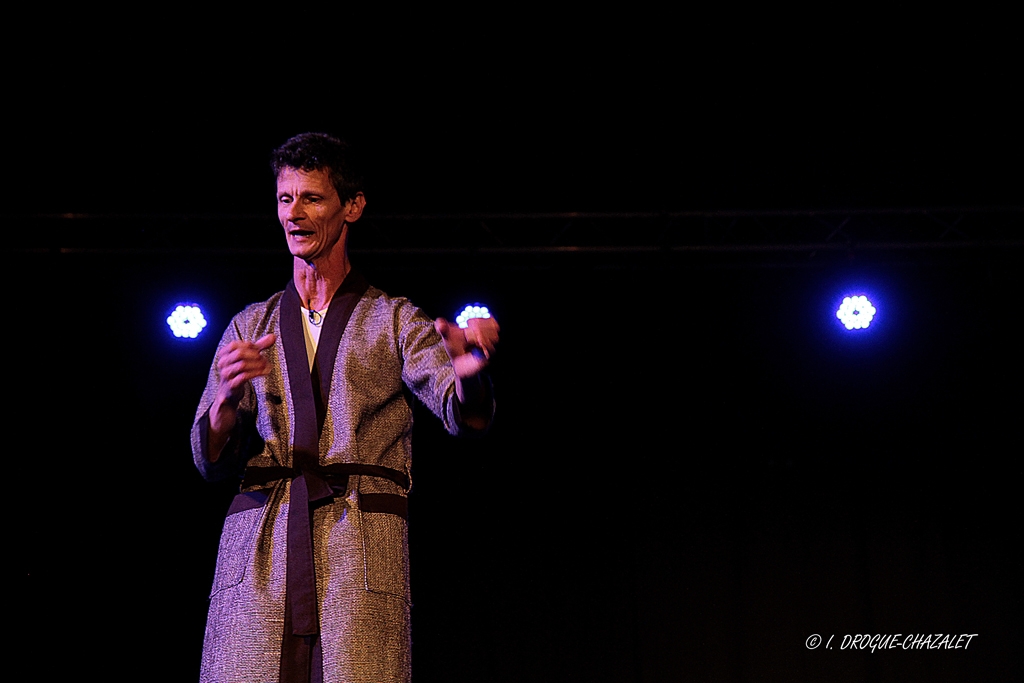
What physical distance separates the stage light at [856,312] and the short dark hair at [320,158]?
426cm

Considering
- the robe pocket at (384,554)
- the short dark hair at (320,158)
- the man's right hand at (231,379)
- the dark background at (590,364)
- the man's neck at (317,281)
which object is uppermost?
the dark background at (590,364)

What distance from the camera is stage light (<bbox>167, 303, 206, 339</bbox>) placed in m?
5.58

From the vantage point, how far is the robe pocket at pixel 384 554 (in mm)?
1812

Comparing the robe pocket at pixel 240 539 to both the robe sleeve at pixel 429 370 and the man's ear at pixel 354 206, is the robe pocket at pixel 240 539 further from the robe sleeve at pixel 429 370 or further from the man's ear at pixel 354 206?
the man's ear at pixel 354 206

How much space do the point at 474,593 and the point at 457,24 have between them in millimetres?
3131

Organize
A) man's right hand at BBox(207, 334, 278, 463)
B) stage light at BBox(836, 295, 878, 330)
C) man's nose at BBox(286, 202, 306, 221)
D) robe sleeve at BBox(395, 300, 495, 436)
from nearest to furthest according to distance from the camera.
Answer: man's right hand at BBox(207, 334, 278, 463) → robe sleeve at BBox(395, 300, 495, 436) → man's nose at BBox(286, 202, 306, 221) → stage light at BBox(836, 295, 878, 330)

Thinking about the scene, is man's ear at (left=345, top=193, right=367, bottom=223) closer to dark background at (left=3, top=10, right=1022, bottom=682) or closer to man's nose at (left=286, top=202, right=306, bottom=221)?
man's nose at (left=286, top=202, right=306, bottom=221)

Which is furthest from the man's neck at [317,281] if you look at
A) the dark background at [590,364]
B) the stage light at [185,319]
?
the stage light at [185,319]

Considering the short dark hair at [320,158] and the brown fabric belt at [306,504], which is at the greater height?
the short dark hair at [320,158]

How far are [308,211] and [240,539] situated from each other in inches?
28.4

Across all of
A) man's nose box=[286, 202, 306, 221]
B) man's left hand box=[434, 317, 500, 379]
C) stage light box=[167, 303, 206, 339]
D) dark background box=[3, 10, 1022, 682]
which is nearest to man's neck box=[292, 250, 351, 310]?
man's nose box=[286, 202, 306, 221]

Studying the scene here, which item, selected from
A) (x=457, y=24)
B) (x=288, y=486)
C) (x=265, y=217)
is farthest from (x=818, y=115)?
(x=288, y=486)

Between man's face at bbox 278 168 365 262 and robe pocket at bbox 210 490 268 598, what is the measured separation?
57cm

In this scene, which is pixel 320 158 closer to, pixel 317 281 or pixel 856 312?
pixel 317 281
